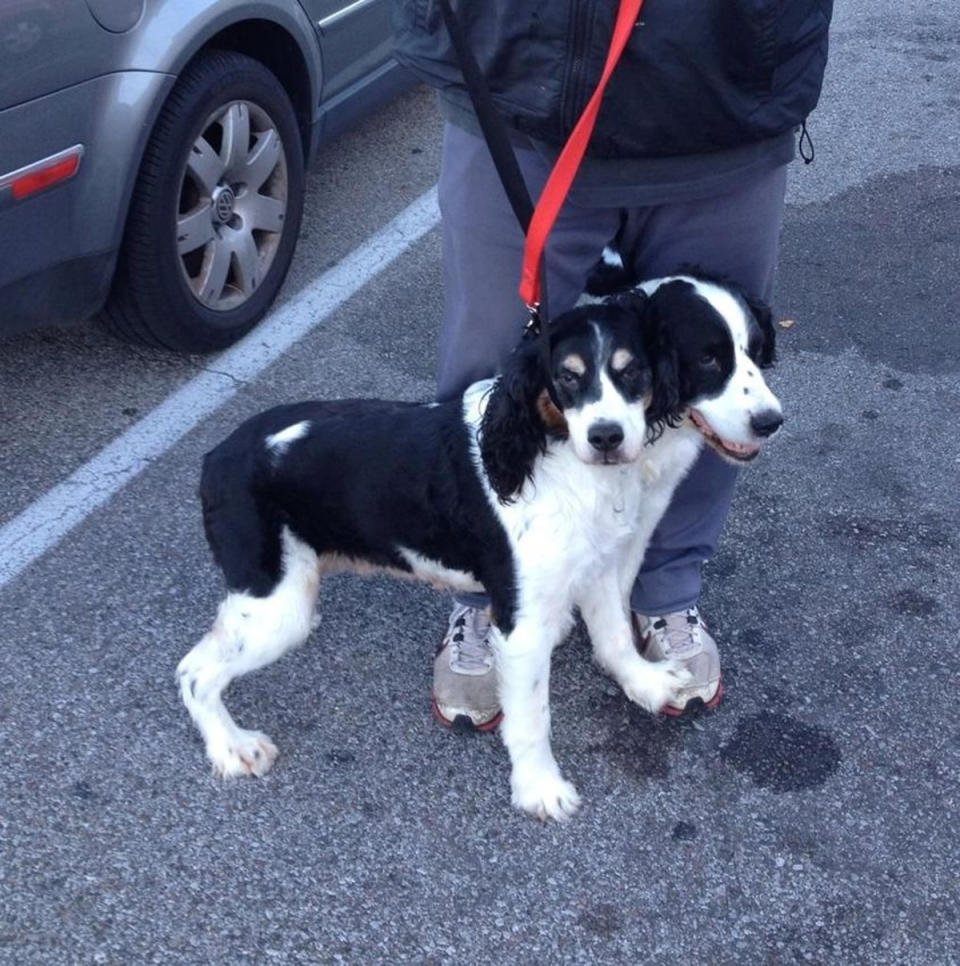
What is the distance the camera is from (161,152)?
3918 millimetres

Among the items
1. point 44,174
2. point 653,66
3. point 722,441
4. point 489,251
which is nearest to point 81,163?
point 44,174

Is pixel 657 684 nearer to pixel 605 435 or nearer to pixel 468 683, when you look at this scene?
pixel 468 683

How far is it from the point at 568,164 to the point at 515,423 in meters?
0.50

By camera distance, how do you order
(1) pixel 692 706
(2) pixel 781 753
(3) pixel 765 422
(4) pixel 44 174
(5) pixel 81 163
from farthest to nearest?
(5) pixel 81 163
(4) pixel 44 174
(1) pixel 692 706
(2) pixel 781 753
(3) pixel 765 422

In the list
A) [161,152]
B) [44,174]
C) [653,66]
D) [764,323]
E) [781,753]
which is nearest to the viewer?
[653,66]

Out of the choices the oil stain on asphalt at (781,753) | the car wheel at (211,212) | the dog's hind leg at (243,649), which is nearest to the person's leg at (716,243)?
the oil stain on asphalt at (781,753)

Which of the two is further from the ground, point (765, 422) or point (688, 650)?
point (765, 422)

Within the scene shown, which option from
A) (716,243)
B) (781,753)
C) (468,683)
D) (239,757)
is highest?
(716,243)

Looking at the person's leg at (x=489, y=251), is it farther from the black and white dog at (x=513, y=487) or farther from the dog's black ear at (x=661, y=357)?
the dog's black ear at (x=661, y=357)

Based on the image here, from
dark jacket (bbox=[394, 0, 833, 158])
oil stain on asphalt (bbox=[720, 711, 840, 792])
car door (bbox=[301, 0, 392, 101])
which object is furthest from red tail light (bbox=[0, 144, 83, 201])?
oil stain on asphalt (bbox=[720, 711, 840, 792])

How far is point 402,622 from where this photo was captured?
3396mm

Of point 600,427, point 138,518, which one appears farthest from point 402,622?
point 600,427

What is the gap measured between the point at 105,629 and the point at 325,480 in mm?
887

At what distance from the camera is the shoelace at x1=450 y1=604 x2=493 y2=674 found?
10.3ft
